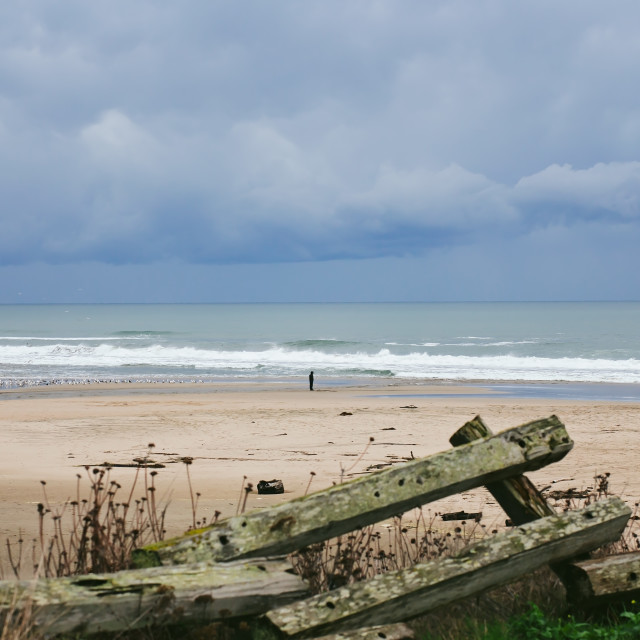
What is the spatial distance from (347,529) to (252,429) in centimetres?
1319

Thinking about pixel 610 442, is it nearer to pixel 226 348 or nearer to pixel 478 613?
pixel 478 613

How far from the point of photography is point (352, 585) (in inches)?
161

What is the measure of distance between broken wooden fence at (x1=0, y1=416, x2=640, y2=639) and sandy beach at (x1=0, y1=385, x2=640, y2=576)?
12.0 feet

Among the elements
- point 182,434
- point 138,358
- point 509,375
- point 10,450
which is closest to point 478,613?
point 10,450

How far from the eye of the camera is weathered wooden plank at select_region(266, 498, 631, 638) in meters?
3.88

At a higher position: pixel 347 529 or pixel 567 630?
pixel 347 529

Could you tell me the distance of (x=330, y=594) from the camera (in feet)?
13.1

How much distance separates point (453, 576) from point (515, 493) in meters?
0.90

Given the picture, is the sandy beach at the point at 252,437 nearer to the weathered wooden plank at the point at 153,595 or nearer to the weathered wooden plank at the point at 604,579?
the weathered wooden plank at the point at 604,579

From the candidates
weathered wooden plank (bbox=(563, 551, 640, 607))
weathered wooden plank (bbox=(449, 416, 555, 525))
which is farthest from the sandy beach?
weathered wooden plank (bbox=(563, 551, 640, 607))

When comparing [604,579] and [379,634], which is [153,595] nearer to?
[379,634]

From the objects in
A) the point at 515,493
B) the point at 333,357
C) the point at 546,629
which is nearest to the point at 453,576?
the point at 546,629

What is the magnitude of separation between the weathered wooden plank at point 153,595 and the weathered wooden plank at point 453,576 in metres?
0.13

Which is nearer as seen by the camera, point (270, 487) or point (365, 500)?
point (365, 500)
